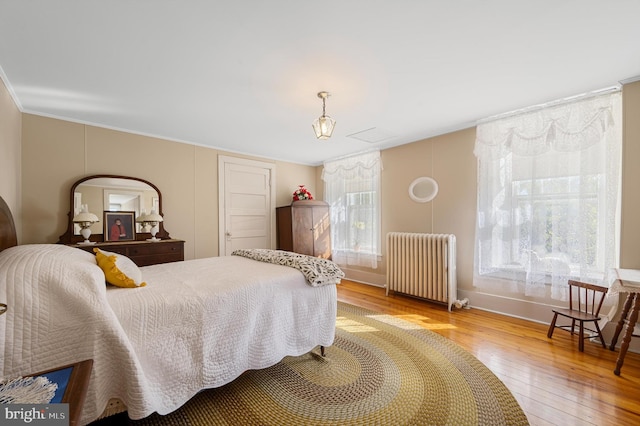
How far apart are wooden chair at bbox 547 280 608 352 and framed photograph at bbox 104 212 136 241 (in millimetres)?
4901

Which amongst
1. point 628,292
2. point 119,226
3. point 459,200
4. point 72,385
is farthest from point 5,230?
point 628,292

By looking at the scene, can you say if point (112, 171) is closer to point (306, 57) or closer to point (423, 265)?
point (306, 57)

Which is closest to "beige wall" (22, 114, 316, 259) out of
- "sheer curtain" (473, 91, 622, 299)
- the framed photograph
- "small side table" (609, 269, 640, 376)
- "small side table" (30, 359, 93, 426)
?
the framed photograph

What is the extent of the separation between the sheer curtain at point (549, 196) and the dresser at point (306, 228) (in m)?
2.49

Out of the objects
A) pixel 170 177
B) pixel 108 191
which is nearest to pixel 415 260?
pixel 170 177

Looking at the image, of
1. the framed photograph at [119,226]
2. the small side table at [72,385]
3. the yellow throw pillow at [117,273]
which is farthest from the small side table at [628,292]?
the framed photograph at [119,226]

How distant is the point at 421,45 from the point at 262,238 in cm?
393

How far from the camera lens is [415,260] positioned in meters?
3.73

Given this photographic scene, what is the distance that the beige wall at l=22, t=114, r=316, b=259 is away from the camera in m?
2.95

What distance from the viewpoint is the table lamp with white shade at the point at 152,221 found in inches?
138

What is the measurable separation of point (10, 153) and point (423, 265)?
4.69 m

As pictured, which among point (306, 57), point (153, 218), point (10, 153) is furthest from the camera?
point (153, 218)

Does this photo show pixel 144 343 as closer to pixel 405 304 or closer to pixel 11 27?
pixel 11 27

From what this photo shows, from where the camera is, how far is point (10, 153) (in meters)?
2.49
